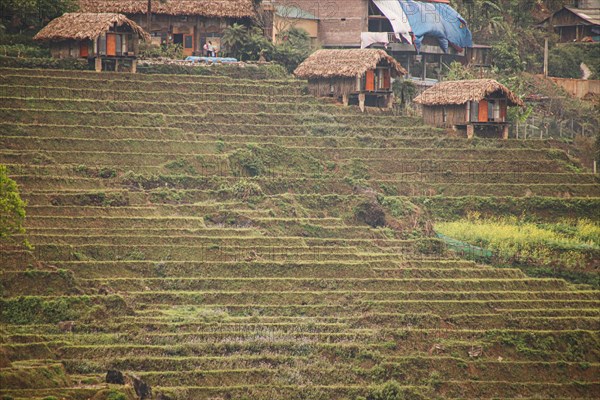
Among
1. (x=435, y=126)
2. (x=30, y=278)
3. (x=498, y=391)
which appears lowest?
(x=498, y=391)

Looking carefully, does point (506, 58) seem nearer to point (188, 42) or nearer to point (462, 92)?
point (462, 92)

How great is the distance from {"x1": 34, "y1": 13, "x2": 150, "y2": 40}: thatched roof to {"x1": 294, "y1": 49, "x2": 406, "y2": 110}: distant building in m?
5.93

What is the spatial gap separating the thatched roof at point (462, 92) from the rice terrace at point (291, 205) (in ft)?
0.34

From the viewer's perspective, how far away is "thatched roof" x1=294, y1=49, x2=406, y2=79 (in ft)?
154

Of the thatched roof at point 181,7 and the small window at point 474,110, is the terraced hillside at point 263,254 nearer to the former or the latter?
the small window at point 474,110

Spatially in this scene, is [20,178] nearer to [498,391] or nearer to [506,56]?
[498,391]

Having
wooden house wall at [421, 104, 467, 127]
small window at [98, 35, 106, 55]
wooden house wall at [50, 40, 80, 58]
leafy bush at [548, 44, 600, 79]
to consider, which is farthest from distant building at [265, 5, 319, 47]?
leafy bush at [548, 44, 600, 79]

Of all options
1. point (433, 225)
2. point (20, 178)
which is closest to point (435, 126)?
point (433, 225)

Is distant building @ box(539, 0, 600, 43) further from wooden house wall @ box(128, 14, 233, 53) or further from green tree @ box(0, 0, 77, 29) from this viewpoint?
green tree @ box(0, 0, 77, 29)

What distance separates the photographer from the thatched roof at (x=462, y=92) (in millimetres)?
45938

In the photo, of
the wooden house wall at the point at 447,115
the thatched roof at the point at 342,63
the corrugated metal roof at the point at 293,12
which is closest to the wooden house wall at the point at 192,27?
the corrugated metal roof at the point at 293,12

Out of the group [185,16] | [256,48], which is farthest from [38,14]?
[256,48]

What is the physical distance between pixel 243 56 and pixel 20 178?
13492mm

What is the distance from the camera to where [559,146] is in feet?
162
